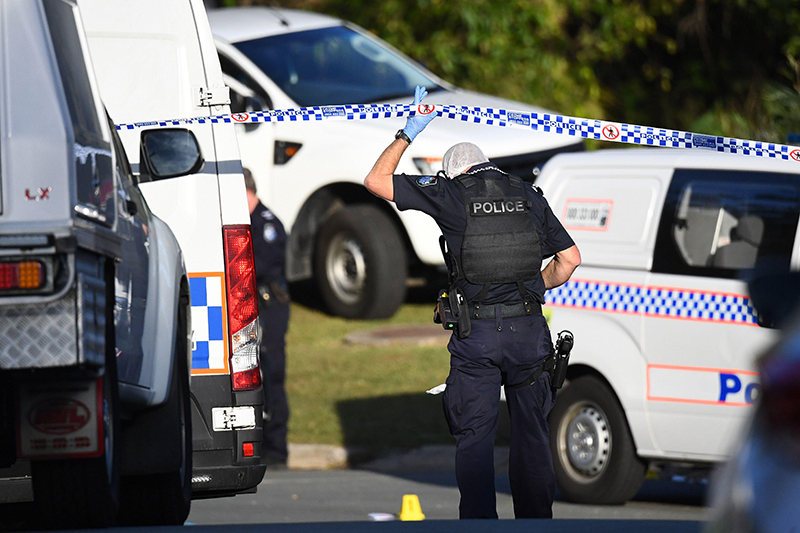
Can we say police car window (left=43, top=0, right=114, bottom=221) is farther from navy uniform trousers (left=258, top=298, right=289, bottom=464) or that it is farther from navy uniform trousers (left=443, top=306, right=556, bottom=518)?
navy uniform trousers (left=258, top=298, right=289, bottom=464)

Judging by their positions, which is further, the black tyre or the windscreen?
the windscreen

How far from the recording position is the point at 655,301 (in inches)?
278

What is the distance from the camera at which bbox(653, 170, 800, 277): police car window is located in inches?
267

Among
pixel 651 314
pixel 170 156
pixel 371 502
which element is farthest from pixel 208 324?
pixel 651 314

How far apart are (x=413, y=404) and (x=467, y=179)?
14.0 feet

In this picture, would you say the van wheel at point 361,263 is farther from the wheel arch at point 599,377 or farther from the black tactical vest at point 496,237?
the black tactical vest at point 496,237

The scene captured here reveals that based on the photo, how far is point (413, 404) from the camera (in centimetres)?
981

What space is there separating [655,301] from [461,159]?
1.73m

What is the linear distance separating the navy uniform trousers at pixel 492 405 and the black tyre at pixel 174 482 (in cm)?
119

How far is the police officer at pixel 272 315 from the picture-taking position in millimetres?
8914

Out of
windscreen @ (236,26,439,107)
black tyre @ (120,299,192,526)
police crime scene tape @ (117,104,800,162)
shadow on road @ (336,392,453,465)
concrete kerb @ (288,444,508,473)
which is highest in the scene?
windscreen @ (236,26,439,107)

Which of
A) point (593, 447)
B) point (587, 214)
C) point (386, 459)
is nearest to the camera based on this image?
point (593, 447)

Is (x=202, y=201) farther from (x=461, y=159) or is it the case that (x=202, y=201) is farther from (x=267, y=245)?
(x=267, y=245)

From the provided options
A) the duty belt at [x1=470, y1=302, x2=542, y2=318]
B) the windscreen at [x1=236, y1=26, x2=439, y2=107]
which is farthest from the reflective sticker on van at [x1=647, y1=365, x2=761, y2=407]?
the windscreen at [x1=236, y1=26, x2=439, y2=107]
